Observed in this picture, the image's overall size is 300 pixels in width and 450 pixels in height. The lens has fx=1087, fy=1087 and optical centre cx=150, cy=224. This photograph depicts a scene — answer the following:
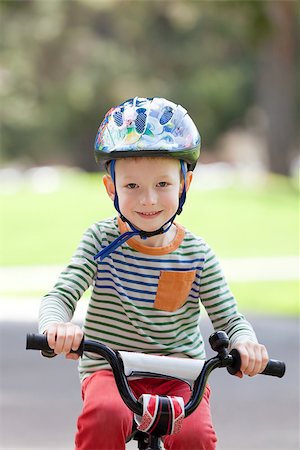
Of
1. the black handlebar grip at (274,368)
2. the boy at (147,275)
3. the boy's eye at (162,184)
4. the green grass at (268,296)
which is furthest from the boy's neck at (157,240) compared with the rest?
the green grass at (268,296)

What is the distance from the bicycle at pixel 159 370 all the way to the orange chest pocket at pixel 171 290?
340 millimetres

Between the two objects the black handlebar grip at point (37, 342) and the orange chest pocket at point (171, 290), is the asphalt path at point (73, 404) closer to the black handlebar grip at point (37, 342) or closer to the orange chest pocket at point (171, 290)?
the orange chest pocket at point (171, 290)

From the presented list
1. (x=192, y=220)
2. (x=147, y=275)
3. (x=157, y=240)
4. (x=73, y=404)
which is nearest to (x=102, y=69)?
(x=192, y=220)

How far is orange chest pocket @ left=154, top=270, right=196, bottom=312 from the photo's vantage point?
12.1ft

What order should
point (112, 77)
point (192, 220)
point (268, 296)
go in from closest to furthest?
1. point (268, 296)
2. point (192, 220)
3. point (112, 77)

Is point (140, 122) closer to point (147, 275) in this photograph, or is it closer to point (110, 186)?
point (110, 186)

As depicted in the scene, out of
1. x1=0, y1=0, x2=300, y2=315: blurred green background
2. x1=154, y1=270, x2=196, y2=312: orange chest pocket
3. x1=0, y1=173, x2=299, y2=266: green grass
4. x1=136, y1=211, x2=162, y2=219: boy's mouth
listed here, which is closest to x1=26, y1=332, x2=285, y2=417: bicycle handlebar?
x1=154, y1=270, x2=196, y2=312: orange chest pocket

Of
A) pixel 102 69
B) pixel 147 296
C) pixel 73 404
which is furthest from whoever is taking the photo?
pixel 102 69

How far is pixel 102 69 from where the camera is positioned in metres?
40.2

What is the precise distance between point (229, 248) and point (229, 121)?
2879 cm

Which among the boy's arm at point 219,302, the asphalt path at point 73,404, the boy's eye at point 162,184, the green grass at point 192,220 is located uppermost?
the green grass at point 192,220

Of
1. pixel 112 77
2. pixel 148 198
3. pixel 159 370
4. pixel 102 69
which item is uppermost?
pixel 102 69

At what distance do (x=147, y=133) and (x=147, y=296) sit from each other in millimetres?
560

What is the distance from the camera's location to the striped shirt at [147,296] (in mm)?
3693
